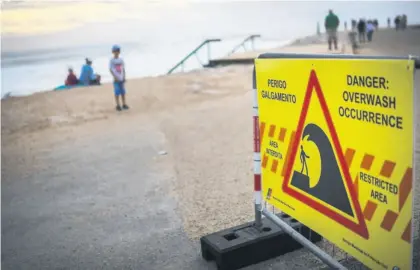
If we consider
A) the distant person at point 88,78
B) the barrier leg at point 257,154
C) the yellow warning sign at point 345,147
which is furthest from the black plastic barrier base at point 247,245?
the distant person at point 88,78

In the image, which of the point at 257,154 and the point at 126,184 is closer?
the point at 257,154

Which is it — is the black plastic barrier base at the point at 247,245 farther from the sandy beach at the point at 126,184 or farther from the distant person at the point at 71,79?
the distant person at the point at 71,79

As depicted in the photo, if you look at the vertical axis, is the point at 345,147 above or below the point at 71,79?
below

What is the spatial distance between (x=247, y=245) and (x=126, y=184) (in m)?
2.73

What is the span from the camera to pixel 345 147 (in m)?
2.56

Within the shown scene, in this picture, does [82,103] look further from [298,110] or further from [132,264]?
[298,110]

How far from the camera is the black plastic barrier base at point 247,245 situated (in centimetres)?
340

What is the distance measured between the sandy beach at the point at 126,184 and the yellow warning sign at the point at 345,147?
0.81m

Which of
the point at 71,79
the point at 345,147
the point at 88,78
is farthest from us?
the point at 71,79

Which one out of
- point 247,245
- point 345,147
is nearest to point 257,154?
point 247,245

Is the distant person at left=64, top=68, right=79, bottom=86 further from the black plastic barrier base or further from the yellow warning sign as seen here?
the yellow warning sign

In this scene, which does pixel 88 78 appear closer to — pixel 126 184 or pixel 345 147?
pixel 126 184

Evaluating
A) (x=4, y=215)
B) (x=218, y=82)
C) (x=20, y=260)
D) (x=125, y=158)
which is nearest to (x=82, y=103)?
(x=218, y=82)

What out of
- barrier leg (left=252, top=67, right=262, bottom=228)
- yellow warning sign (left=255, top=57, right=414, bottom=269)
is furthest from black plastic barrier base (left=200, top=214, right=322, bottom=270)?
yellow warning sign (left=255, top=57, right=414, bottom=269)
